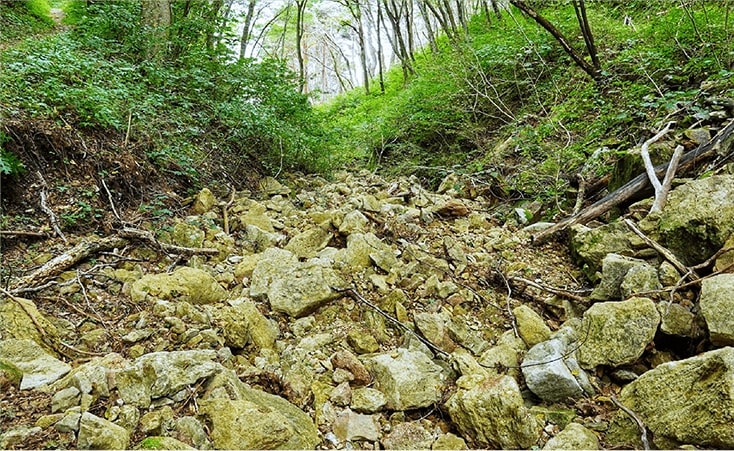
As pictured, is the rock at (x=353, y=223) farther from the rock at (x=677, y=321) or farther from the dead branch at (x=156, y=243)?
the rock at (x=677, y=321)

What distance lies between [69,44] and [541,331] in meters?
6.38

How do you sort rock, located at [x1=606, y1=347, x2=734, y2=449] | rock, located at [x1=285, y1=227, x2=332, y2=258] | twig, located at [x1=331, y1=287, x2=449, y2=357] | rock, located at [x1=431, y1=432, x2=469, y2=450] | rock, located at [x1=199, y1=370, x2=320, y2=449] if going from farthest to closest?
rock, located at [x1=285, y1=227, x2=332, y2=258] → twig, located at [x1=331, y1=287, x2=449, y2=357] → rock, located at [x1=431, y1=432, x2=469, y2=450] → rock, located at [x1=199, y1=370, x2=320, y2=449] → rock, located at [x1=606, y1=347, x2=734, y2=449]

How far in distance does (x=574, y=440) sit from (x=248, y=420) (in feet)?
5.07

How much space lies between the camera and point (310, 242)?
4125 millimetres

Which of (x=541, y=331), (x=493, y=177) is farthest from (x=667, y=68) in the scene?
(x=541, y=331)

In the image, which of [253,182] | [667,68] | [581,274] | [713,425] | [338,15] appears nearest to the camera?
[713,425]

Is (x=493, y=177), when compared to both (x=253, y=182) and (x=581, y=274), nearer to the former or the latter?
(x=581, y=274)

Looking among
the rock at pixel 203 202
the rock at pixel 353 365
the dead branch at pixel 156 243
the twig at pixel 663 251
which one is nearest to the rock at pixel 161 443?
the rock at pixel 353 365

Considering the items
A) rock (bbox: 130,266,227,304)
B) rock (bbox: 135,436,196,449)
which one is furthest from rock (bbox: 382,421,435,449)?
rock (bbox: 130,266,227,304)

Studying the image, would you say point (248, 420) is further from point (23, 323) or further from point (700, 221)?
point (700, 221)

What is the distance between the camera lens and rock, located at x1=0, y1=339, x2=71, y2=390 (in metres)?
1.95

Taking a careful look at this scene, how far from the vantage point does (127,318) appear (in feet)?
8.78

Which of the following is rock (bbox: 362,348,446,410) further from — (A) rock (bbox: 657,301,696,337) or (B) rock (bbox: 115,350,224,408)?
(A) rock (bbox: 657,301,696,337)

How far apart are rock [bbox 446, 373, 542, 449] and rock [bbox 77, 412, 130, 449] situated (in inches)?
61.6
